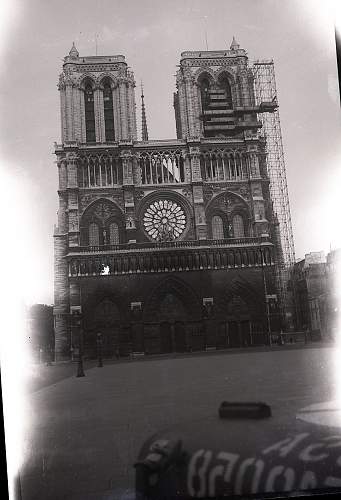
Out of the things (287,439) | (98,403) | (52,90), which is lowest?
(287,439)

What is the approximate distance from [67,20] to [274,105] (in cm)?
178

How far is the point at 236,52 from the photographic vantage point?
4.22 metres

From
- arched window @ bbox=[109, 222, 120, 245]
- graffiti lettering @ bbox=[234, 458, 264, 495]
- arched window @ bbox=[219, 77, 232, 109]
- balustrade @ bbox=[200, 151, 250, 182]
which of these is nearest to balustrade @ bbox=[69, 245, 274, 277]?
arched window @ bbox=[109, 222, 120, 245]

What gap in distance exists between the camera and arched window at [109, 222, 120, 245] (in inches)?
167

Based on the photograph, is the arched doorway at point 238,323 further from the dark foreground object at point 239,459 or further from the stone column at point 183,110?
the stone column at point 183,110

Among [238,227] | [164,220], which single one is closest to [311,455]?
[238,227]

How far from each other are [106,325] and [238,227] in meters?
1.36

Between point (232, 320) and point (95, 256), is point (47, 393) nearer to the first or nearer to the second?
point (95, 256)

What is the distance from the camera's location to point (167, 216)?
14.2 feet

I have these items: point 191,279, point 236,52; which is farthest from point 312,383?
point 236,52

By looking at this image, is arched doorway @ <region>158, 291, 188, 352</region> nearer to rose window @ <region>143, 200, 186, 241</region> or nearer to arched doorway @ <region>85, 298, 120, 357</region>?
arched doorway @ <region>85, 298, 120, 357</region>

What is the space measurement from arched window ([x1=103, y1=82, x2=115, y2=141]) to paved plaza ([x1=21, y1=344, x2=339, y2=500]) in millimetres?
1937

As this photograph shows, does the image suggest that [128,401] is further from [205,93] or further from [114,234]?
[205,93]

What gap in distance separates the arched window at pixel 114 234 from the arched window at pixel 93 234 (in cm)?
12
